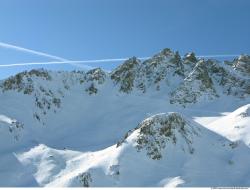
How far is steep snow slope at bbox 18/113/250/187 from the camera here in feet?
131

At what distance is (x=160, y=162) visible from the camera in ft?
139

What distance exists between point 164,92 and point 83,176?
34962mm

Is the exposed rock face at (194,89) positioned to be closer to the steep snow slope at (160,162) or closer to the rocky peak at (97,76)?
the rocky peak at (97,76)

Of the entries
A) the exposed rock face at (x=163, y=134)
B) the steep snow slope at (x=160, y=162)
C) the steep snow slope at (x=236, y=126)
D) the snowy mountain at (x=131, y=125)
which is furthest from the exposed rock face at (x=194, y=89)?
the exposed rock face at (x=163, y=134)

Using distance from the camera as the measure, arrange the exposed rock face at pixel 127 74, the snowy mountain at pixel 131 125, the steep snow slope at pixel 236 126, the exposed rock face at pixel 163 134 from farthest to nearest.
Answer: the exposed rock face at pixel 127 74 < the steep snow slope at pixel 236 126 < the exposed rock face at pixel 163 134 < the snowy mountain at pixel 131 125

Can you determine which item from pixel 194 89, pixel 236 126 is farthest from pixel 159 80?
pixel 236 126

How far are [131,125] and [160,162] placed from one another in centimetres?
1846

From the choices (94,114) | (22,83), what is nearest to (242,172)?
(94,114)

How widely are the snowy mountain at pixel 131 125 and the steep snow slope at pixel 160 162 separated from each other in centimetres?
10

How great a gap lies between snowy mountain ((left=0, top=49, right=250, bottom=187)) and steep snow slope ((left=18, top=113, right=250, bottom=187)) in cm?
10

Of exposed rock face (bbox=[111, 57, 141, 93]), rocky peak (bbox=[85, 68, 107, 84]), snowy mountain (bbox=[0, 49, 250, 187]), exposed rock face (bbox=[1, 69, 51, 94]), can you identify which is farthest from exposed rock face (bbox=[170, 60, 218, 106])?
exposed rock face (bbox=[1, 69, 51, 94])

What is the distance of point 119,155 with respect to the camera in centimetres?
4309

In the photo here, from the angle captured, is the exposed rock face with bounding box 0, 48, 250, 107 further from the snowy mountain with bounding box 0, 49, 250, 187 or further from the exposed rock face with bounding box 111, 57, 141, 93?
the snowy mountain with bounding box 0, 49, 250, 187

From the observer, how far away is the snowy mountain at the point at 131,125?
41.4m
